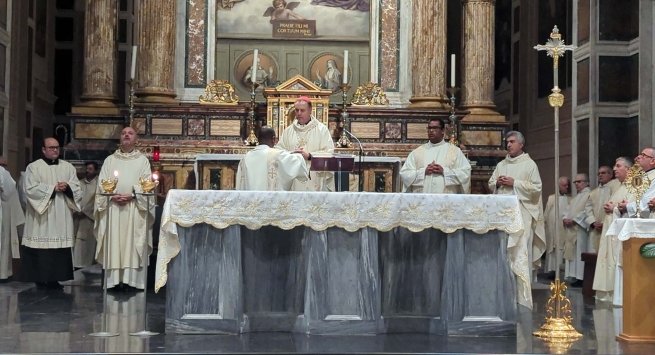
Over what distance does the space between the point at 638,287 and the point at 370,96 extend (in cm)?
679

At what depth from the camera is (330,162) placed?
311 inches

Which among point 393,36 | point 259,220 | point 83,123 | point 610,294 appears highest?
point 393,36

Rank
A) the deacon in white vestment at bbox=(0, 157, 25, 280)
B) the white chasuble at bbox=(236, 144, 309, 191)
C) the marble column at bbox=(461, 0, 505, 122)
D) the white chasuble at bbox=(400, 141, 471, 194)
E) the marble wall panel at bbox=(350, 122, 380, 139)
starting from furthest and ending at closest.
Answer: the marble column at bbox=(461, 0, 505, 122) < the marble wall panel at bbox=(350, 122, 380, 139) < the deacon in white vestment at bbox=(0, 157, 25, 280) < the white chasuble at bbox=(400, 141, 471, 194) < the white chasuble at bbox=(236, 144, 309, 191)

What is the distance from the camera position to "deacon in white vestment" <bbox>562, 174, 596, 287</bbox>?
42.5ft

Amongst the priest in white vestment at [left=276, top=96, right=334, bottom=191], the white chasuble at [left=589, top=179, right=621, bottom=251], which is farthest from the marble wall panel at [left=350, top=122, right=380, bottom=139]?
the priest in white vestment at [left=276, top=96, right=334, bottom=191]

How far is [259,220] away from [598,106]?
7.42 m

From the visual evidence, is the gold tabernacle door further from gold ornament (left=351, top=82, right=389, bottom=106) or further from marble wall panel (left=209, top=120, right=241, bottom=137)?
gold ornament (left=351, top=82, right=389, bottom=106)


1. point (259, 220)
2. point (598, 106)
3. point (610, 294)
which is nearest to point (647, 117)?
point (598, 106)

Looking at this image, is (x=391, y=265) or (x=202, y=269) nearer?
(x=202, y=269)

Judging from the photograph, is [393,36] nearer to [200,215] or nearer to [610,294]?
[610,294]

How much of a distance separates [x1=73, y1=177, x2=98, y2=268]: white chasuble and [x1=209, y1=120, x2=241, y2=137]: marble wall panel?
1679 millimetres

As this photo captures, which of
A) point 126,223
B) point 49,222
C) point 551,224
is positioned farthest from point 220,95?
point 551,224

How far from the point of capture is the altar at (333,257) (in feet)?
23.7

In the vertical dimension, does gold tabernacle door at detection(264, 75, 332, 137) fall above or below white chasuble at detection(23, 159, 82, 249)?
above
